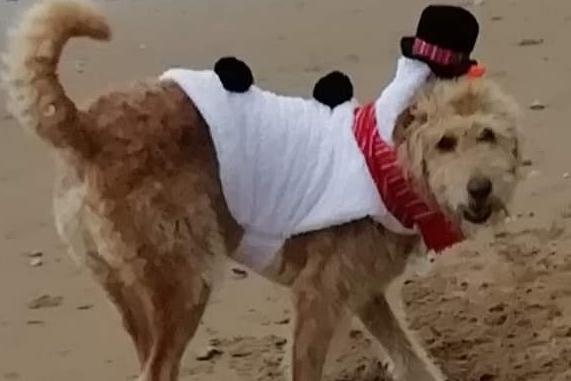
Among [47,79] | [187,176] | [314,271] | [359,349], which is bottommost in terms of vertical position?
[359,349]

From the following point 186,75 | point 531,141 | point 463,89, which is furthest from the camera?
point 531,141

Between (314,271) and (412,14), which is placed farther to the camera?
(412,14)

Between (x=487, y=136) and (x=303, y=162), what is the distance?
535mm

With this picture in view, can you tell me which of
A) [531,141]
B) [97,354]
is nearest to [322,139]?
[97,354]

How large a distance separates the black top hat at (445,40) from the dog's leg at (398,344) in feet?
2.80

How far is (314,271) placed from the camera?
4.15 meters

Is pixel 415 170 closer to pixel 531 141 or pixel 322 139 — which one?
pixel 322 139

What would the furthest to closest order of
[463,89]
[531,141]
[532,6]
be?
[532,6]
[531,141]
[463,89]

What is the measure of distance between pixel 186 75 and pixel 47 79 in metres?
0.44

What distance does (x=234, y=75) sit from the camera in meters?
4.19

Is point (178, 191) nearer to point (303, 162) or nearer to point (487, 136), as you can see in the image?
point (303, 162)

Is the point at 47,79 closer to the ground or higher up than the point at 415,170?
higher up

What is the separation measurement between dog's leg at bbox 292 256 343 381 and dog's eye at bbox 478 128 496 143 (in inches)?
23.0

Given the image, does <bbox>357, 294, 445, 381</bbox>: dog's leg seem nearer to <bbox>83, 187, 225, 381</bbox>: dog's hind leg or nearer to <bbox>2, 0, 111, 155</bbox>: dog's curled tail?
<bbox>83, 187, 225, 381</bbox>: dog's hind leg
